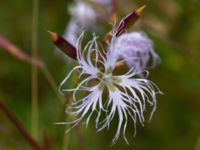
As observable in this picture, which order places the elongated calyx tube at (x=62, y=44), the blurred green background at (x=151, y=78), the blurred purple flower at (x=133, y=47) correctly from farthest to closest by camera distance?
the blurred green background at (x=151, y=78)
the blurred purple flower at (x=133, y=47)
the elongated calyx tube at (x=62, y=44)

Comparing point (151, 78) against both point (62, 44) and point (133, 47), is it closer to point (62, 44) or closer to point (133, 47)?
point (133, 47)

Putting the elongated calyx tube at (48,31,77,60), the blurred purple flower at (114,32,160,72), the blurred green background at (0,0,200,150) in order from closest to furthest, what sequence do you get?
the elongated calyx tube at (48,31,77,60) < the blurred purple flower at (114,32,160,72) < the blurred green background at (0,0,200,150)

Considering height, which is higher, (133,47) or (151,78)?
(133,47)

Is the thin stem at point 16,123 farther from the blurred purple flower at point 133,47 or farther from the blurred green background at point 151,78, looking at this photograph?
the blurred green background at point 151,78

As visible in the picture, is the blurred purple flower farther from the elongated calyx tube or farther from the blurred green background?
the blurred green background

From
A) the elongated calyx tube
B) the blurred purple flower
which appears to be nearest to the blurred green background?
the blurred purple flower

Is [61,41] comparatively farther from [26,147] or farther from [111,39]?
[26,147]

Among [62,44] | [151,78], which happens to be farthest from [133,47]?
[151,78]

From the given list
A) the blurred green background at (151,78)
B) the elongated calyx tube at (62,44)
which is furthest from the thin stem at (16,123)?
the blurred green background at (151,78)

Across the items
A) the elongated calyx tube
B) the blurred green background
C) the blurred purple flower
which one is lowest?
the blurred green background
